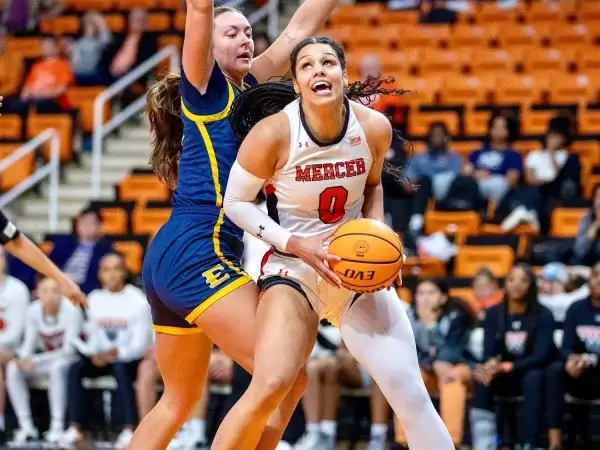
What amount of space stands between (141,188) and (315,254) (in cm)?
817

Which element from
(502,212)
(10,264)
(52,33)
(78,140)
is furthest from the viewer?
(52,33)

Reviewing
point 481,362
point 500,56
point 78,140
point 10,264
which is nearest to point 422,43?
point 500,56

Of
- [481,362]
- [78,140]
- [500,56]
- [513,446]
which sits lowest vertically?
[513,446]

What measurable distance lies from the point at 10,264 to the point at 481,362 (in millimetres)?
5089

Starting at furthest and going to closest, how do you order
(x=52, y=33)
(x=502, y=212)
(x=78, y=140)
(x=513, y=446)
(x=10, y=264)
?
(x=52, y=33)
(x=78, y=140)
(x=10, y=264)
(x=502, y=212)
(x=513, y=446)

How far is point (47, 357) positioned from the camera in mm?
10086

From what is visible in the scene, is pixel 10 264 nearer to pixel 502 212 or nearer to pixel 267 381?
pixel 502 212

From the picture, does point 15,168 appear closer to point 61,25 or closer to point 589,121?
point 61,25

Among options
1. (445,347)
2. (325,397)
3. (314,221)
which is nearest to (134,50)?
(325,397)

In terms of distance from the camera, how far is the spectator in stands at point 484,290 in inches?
376

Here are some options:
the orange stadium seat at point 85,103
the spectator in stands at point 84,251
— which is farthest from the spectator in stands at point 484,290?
the orange stadium seat at point 85,103

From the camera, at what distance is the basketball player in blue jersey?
497cm

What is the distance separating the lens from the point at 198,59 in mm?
4949

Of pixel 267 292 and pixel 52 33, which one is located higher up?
pixel 52 33
